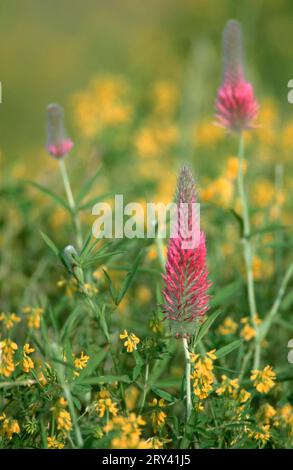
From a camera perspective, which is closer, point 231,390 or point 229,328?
point 231,390

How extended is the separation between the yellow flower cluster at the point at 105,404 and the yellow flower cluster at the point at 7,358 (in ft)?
0.83

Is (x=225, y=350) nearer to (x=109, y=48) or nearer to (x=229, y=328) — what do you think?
(x=229, y=328)

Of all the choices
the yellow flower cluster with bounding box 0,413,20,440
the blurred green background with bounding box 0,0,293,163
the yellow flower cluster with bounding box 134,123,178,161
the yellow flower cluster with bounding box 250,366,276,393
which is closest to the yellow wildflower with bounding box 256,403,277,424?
the yellow flower cluster with bounding box 250,366,276,393

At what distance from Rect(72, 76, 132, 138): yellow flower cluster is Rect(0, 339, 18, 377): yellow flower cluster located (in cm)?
236

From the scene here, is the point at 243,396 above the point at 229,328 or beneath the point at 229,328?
beneath

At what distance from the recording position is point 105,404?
1856 millimetres

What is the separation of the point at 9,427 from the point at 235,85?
1.38m

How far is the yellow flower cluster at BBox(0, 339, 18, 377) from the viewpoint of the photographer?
1.87 meters

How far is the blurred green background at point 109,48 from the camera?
652 centimetres

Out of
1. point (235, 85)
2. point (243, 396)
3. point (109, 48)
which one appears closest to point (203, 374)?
point (243, 396)

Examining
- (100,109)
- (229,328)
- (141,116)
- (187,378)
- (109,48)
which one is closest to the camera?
(187,378)

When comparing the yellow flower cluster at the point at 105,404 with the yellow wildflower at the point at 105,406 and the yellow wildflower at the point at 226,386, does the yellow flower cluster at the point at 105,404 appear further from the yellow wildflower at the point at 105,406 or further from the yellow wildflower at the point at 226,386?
the yellow wildflower at the point at 226,386
